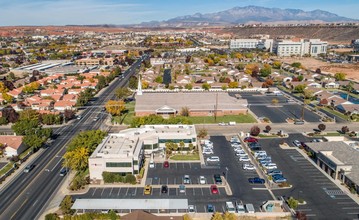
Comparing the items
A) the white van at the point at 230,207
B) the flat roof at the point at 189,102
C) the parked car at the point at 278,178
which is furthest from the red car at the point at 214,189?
the flat roof at the point at 189,102

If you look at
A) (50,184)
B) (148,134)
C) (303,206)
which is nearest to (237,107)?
(148,134)

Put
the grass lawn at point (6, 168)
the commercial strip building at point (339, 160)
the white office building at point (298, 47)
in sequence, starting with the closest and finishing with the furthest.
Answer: the commercial strip building at point (339, 160), the grass lawn at point (6, 168), the white office building at point (298, 47)

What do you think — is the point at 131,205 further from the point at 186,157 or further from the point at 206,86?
the point at 206,86

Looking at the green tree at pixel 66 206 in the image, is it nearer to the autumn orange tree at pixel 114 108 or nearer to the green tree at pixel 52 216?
the green tree at pixel 52 216

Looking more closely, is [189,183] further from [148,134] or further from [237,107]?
[237,107]

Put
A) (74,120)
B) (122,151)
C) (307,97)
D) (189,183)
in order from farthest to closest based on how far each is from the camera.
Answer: (307,97)
(74,120)
(122,151)
(189,183)

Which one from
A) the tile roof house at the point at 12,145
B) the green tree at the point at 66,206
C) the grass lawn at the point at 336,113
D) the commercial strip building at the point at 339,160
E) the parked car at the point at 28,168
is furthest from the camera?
the grass lawn at the point at 336,113

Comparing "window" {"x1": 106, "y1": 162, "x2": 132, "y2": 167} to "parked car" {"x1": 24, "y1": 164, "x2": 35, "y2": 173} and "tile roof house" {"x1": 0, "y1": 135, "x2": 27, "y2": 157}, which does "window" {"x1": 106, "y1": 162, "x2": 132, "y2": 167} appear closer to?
"parked car" {"x1": 24, "y1": 164, "x2": 35, "y2": 173}
